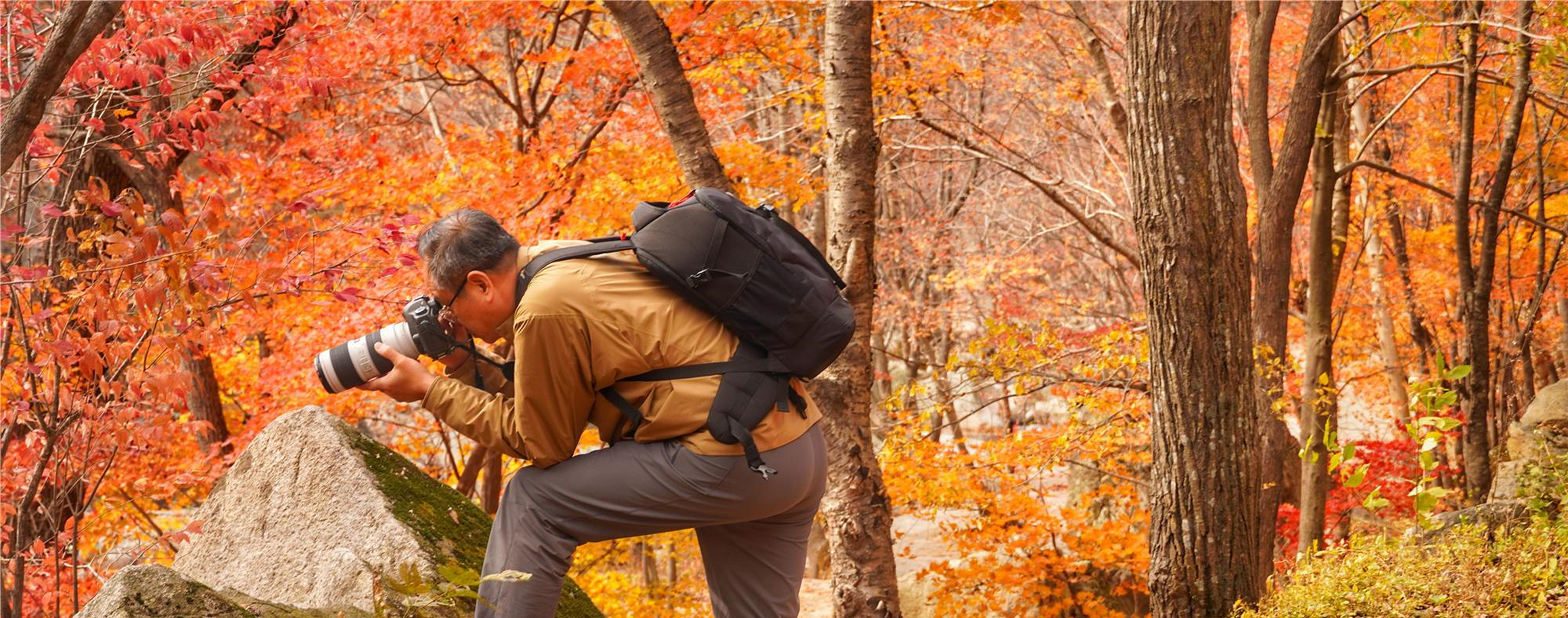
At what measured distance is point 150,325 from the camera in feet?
11.6

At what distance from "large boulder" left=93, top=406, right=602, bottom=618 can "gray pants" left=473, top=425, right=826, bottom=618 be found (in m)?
0.70

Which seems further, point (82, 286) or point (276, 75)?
point (276, 75)

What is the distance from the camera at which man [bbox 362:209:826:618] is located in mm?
2527

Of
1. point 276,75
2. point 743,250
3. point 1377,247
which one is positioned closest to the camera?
point 743,250

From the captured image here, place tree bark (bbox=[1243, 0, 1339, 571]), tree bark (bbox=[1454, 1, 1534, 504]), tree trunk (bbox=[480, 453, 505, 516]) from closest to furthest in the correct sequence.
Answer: tree bark (bbox=[1454, 1, 1534, 504])
tree bark (bbox=[1243, 0, 1339, 571])
tree trunk (bbox=[480, 453, 505, 516])

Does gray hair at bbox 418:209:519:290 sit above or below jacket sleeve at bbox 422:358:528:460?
above

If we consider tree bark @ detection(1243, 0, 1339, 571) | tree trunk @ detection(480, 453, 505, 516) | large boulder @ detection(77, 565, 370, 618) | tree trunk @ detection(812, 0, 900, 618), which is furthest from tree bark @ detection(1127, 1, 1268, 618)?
tree trunk @ detection(480, 453, 505, 516)

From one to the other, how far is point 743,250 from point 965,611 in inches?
241

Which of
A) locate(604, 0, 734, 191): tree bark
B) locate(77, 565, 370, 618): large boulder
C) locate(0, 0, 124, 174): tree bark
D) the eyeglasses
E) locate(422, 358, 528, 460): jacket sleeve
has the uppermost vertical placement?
locate(604, 0, 734, 191): tree bark

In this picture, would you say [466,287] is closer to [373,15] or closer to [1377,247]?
[373,15]

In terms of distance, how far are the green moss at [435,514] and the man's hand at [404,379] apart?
796 millimetres

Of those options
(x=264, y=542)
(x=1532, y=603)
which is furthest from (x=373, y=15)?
(x=1532, y=603)

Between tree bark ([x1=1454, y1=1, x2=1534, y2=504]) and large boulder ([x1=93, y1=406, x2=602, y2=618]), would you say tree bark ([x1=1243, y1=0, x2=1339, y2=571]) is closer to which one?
tree bark ([x1=1454, y1=1, x2=1534, y2=504])

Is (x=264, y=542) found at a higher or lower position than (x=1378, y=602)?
higher
